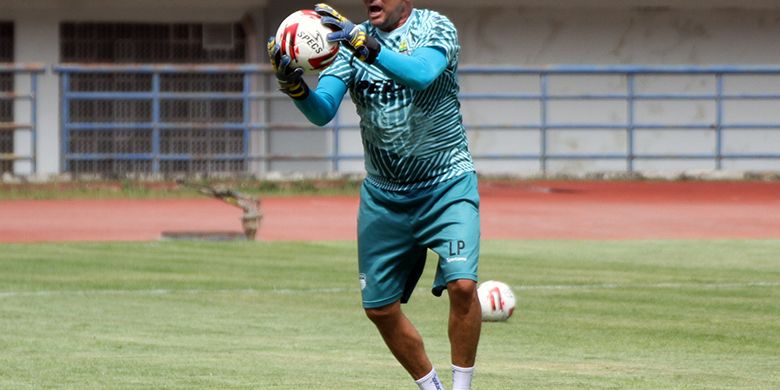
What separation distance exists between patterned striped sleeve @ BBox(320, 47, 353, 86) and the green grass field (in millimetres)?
1843

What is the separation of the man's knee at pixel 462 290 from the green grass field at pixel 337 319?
1.25 metres

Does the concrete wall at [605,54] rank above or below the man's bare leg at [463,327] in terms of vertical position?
above

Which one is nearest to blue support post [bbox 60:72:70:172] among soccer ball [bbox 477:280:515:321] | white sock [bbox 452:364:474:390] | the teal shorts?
soccer ball [bbox 477:280:515:321]

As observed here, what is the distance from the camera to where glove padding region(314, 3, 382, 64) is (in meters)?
7.67

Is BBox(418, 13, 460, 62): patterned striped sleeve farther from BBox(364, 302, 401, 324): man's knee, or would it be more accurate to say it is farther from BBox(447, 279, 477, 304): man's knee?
BBox(364, 302, 401, 324): man's knee

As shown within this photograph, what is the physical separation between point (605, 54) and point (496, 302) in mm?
19592

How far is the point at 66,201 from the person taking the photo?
2491 cm

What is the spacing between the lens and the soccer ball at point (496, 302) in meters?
12.1

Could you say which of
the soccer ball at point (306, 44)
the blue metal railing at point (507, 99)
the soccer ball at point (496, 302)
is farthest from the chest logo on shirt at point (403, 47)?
the blue metal railing at point (507, 99)

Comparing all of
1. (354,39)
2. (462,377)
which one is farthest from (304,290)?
(354,39)

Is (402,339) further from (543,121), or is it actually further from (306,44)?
(543,121)

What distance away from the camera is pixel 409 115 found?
8258mm

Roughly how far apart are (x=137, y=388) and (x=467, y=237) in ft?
7.03

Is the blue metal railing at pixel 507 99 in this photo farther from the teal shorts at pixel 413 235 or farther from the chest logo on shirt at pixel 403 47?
the chest logo on shirt at pixel 403 47
